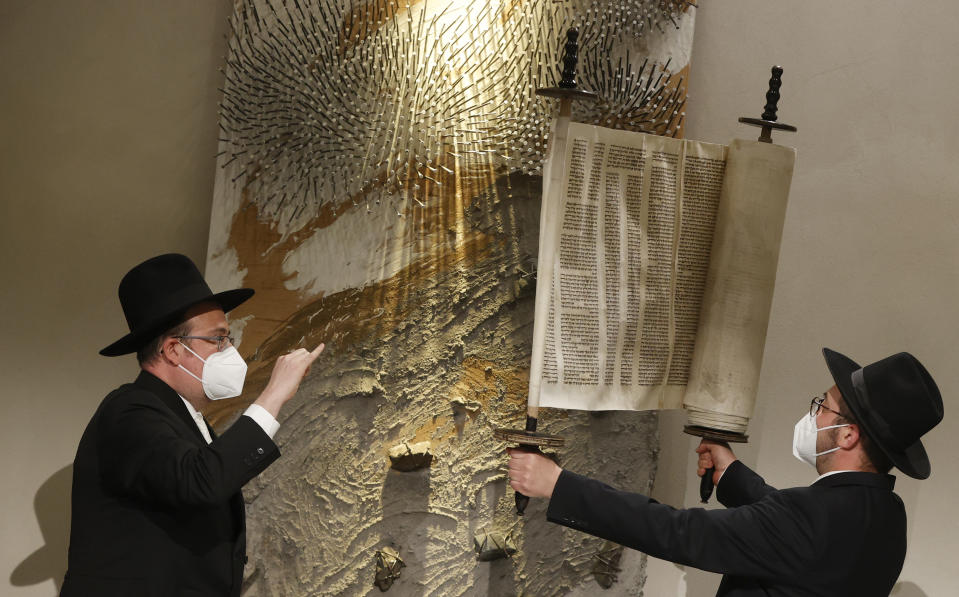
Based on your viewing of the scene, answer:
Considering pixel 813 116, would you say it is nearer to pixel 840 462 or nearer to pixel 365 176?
pixel 840 462

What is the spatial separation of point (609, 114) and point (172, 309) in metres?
1.26

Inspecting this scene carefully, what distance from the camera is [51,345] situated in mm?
2357

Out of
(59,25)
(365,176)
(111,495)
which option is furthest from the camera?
(59,25)

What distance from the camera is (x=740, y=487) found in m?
1.90

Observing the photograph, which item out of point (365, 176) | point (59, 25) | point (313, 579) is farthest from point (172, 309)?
point (59, 25)

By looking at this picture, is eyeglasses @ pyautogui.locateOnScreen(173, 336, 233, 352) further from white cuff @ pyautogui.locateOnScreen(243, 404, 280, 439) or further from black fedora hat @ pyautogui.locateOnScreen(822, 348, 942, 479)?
black fedora hat @ pyautogui.locateOnScreen(822, 348, 942, 479)

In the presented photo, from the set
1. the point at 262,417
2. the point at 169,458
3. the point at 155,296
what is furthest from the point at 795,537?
the point at 155,296

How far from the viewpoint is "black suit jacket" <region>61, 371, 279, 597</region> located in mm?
1463

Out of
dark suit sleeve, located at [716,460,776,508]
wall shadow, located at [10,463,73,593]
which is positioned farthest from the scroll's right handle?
wall shadow, located at [10,463,73,593]

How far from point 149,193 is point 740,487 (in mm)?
1754

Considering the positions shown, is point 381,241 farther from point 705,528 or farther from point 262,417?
point 705,528

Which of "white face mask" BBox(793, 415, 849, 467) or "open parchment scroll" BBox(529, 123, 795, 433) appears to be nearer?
"white face mask" BBox(793, 415, 849, 467)

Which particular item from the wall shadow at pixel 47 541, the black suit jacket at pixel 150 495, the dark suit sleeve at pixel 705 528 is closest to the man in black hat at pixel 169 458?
the black suit jacket at pixel 150 495

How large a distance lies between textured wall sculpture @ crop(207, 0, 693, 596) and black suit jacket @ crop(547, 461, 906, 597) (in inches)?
27.6
